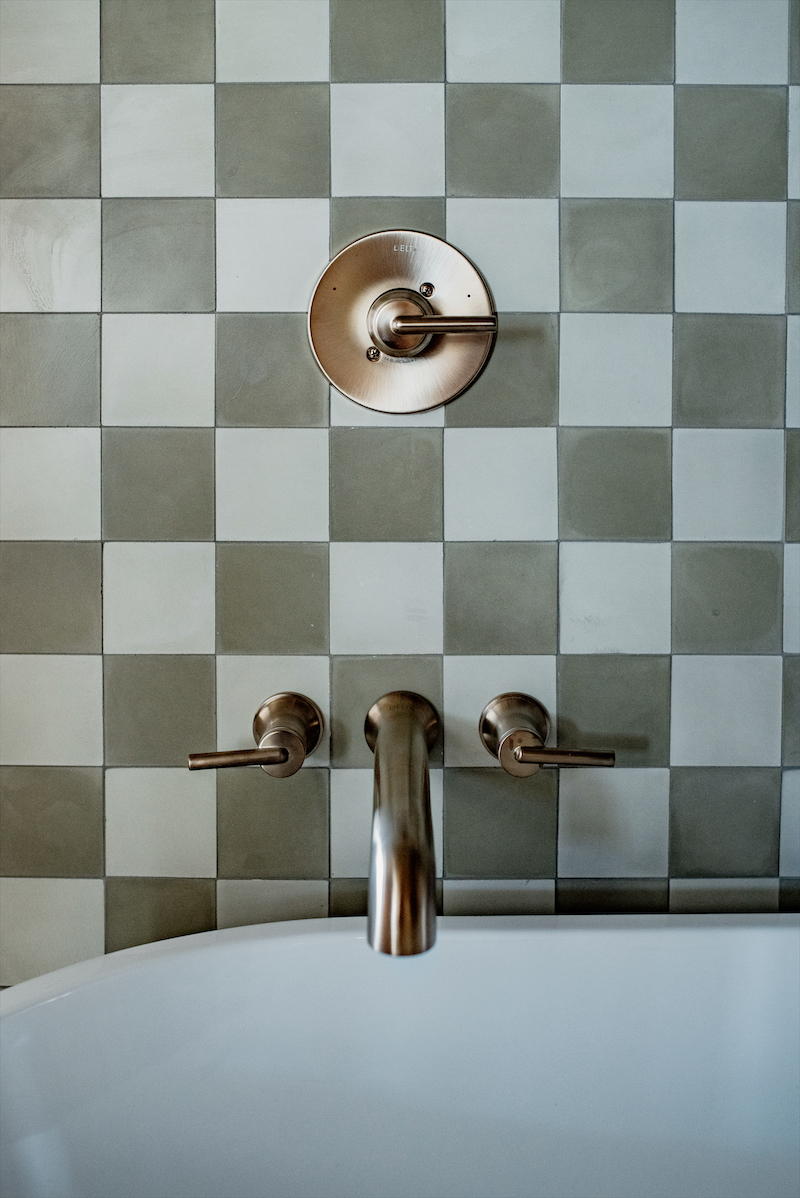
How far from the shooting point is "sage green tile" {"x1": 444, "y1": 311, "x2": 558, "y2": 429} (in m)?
0.81

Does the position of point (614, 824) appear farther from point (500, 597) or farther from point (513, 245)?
point (513, 245)

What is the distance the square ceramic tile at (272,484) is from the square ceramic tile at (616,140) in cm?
40

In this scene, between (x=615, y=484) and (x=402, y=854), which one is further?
(x=615, y=484)

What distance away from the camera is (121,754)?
843 mm

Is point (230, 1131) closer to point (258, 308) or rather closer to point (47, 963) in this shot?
point (47, 963)

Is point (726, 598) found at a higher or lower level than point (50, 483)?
lower

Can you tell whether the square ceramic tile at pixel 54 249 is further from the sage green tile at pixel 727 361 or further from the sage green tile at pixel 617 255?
the sage green tile at pixel 727 361

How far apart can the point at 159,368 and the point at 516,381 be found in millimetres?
392

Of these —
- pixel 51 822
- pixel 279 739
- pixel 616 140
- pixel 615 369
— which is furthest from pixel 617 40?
pixel 51 822

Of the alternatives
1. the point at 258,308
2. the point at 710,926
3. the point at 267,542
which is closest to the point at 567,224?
the point at 258,308

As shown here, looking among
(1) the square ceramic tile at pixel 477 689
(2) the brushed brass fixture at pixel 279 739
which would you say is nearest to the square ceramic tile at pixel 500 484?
(1) the square ceramic tile at pixel 477 689

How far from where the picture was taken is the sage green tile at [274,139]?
0.79 meters

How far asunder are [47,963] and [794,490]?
1.01m

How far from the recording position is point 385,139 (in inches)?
31.3
